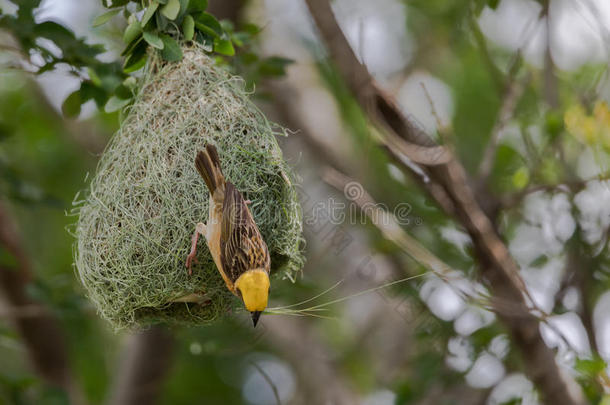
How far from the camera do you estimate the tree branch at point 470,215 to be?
2.33 meters

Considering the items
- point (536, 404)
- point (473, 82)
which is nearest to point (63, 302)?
point (536, 404)

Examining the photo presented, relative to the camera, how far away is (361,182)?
10.2ft

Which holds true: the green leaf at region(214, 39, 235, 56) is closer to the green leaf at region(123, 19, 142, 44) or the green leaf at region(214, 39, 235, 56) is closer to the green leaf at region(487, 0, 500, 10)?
the green leaf at region(123, 19, 142, 44)

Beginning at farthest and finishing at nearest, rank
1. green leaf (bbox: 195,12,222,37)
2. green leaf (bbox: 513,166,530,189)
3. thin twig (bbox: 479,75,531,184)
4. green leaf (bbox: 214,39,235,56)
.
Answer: green leaf (bbox: 513,166,530,189) → thin twig (bbox: 479,75,531,184) → green leaf (bbox: 214,39,235,56) → green leaf (bbox: 195,12,222,37)

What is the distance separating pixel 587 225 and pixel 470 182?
74cm

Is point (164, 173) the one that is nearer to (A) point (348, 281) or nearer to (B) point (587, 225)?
(B) point (587, 225)

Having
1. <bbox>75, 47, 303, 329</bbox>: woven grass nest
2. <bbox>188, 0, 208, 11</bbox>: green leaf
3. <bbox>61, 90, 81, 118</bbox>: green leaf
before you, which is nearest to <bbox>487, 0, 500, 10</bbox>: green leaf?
<bbox>75, 47, 303, 329</bbox>: woven grass nest

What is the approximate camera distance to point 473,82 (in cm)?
652

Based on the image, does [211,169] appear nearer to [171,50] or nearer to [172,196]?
[172,196]

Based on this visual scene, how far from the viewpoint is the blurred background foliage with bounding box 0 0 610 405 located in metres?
2.60

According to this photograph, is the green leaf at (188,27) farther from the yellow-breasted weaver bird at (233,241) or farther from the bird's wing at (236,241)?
the bird's wing at (236,241)

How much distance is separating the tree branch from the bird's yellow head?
0.75 metres

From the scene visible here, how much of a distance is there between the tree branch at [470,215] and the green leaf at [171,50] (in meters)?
0.51

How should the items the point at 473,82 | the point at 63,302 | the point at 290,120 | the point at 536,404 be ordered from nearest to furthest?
the point at 536,404
the point at 63,302
the point at 290,120
the point at 473,82
